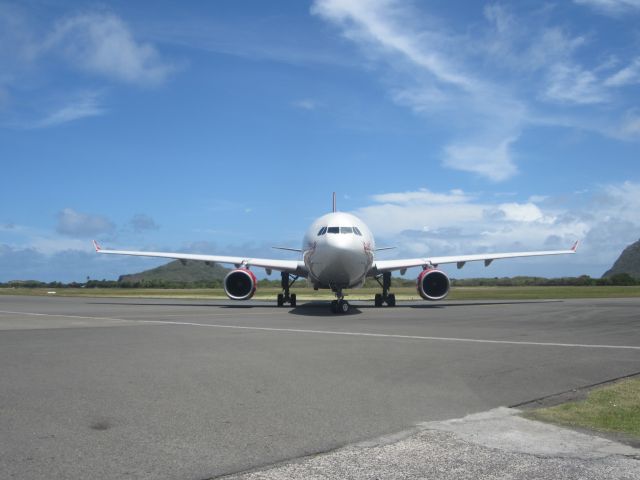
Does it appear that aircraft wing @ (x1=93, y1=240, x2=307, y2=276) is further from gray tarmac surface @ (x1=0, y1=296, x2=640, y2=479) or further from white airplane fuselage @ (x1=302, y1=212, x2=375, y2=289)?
gray tarmac surface @ (x1=0, y1=296, x2=640, y2=479)

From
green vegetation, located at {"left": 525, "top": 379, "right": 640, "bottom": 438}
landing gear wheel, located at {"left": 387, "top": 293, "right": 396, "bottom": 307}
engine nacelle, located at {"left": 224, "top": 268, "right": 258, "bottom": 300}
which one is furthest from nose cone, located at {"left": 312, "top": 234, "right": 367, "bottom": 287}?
green vegetation, located at {"left": 525, "top": 379, "right": 640, "bottom": 438}

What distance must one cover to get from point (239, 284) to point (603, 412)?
23.2 metres

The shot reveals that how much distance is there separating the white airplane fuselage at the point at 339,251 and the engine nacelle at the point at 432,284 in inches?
158

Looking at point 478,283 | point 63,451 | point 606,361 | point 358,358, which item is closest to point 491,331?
point 606,361

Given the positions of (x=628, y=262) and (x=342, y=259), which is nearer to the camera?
(x=342, y=259)

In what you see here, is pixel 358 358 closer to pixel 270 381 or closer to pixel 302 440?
pixel 270 381

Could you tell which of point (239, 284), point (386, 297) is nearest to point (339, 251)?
point (239, 284)

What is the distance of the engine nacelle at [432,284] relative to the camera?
2814 cm

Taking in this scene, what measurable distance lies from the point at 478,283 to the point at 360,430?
84.7 metres

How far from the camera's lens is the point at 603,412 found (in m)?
6.11

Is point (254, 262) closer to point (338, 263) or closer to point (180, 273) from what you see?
point (338, 263)

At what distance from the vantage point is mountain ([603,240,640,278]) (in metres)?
135

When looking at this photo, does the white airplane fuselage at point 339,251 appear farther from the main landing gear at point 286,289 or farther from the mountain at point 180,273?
the mountain at point 180,273

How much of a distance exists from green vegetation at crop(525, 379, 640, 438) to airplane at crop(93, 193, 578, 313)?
15.9m
